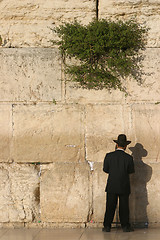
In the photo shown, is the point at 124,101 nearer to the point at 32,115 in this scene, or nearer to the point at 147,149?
the point at 147,149

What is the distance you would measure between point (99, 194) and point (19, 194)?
1.38 metres

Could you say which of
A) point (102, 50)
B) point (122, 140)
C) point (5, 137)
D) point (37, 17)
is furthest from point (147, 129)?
point (37, 17)

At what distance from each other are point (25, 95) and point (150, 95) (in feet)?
7.17

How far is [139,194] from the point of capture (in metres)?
6.25

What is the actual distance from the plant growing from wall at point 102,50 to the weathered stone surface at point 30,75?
0.83 feet

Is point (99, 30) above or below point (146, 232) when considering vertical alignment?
above

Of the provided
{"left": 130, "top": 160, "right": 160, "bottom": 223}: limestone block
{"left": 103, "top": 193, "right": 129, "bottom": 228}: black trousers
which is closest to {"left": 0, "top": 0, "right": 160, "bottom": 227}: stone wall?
{"left": 130, "top": 160, "right": 160, "bottom": 223}: limestone block

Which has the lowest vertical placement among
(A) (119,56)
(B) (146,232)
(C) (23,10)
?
(B) (146,232)

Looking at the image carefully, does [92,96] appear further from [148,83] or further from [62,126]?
[148,83]

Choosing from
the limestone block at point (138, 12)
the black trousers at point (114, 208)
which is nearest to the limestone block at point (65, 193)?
the black trousers at point (114, 208)

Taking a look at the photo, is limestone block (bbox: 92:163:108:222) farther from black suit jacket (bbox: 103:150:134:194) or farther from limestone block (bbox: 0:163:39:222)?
limestone block (bbox: 0:163:39:222)

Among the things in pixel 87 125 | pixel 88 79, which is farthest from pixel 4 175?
pixel 88 79

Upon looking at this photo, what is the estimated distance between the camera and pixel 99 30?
20.2ft

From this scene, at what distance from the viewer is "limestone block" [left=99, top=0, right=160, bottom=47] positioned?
6.43 m
